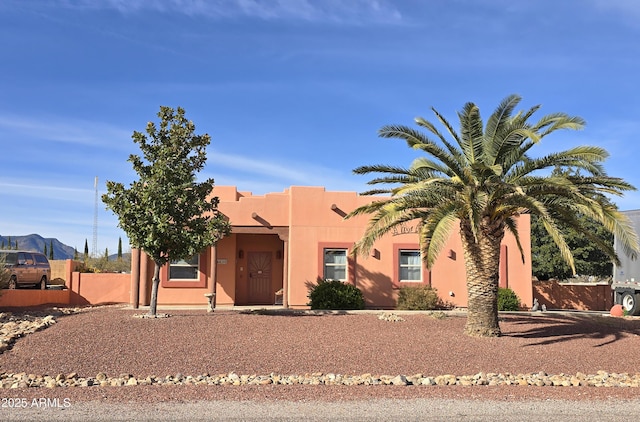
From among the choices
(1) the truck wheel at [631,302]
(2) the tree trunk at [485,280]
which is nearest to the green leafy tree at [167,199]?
(2) the tree trunk at [485,280]

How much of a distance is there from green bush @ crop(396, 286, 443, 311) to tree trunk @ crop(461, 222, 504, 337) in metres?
5.71

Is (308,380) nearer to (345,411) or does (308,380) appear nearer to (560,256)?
(345,411)

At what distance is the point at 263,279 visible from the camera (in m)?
23.6

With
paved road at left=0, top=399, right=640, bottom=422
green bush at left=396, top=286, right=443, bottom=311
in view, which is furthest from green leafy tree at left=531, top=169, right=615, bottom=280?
paved road at left=0, top=399, right=640, bottom=422

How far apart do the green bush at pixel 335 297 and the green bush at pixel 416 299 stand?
167 cm

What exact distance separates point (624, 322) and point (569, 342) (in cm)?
553

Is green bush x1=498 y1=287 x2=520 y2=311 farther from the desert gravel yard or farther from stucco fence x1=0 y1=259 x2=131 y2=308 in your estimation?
stucco fence x1=0 y1=259 x2=131 y2=308

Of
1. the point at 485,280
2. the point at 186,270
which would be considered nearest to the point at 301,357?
the point at 485,280

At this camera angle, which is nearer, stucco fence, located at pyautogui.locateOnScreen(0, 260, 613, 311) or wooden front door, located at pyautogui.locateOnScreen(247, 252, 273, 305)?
stucco fence, located at pyautogui.locateOnScreen(0, 260, 613, 311)

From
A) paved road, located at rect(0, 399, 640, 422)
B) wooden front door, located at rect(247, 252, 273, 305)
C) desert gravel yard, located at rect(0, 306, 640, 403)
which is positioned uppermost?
wooden front door, located at rect(247, 252, 273, 305)

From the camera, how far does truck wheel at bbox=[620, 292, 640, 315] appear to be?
22.5 metres

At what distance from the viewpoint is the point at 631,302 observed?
22797 millimetres

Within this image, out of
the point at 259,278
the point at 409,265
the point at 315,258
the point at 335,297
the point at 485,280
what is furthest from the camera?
the point at 259,278

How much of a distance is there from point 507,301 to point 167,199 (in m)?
12.1
